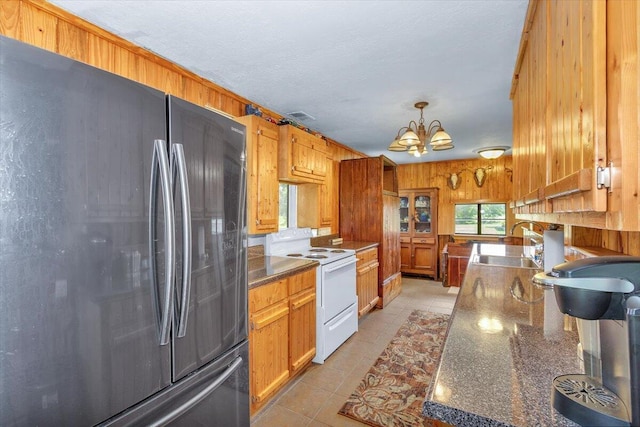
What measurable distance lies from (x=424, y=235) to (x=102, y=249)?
5.94m

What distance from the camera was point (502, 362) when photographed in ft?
2.98

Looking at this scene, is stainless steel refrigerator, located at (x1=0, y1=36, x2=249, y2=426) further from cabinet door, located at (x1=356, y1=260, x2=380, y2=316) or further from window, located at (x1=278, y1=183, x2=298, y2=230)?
cabinet door, located at (x1=356, y1=260, x2=380, y2=316)

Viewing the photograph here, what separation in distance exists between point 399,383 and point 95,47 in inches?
122

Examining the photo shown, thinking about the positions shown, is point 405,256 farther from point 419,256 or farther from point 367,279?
point 367,279

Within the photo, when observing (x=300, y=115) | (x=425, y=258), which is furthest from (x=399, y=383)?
(x=425, y=258)

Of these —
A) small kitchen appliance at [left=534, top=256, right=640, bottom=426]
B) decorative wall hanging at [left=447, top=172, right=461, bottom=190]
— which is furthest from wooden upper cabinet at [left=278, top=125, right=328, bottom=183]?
decorative wall hanging at [left=447, top=172, right=461, bottom=190]

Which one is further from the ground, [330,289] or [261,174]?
[261,174]

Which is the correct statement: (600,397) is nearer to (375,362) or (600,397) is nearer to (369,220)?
(375,362)

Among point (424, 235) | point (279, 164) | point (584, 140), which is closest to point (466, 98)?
point (279, 164)

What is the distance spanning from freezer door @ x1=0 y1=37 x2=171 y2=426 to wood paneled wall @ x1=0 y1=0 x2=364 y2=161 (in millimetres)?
964

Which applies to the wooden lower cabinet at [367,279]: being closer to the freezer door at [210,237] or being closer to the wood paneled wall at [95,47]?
the freezer door at [210,237]

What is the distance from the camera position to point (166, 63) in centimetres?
215

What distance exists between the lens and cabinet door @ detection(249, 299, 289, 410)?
A: 77.7 inches

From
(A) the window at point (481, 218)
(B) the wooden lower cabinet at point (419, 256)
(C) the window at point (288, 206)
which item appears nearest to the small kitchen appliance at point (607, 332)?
(C) the window at point (288, 206)
